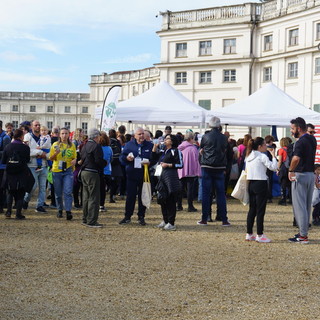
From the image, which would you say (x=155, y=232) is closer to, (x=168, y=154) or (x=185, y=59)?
(x=168, y=154)

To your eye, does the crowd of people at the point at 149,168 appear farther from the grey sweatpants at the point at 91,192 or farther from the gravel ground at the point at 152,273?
the gravel ground at the point at 152,273

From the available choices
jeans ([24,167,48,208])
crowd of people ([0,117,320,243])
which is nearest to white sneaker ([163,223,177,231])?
crowd of people ([0,117,320,243])

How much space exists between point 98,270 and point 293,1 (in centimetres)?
4182

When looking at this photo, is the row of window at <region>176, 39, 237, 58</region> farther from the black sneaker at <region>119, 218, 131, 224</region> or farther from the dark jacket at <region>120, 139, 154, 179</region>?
the black sneaker at <region>119, 218, 131, 224</region>

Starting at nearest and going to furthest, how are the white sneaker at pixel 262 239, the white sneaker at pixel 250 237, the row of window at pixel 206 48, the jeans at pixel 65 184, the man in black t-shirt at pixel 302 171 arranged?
the man in black t-shirt at pixel 302 171 → the white sneaker at pixel 262 239 → the white sneaker at pixel 250 237 → the jeans at pixel 65 184 → the row of window at pixel 206 48

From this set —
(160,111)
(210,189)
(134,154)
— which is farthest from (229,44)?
(134,154)

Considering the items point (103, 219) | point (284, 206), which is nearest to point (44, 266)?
point (103, 219)

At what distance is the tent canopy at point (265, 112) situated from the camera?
19250mm

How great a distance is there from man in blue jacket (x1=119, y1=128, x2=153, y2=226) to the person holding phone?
4.23 ft

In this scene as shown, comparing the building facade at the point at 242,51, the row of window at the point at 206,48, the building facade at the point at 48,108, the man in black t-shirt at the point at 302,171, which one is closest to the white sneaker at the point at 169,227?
the man in black t-shirt at the point at 302,171

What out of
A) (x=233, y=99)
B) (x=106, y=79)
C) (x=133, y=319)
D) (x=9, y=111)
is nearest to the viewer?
(x=133, y=319)

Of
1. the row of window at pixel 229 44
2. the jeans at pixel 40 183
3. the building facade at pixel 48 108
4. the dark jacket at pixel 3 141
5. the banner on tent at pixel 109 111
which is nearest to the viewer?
the dark jacket at pixel 3 141

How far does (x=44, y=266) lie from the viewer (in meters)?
7.93

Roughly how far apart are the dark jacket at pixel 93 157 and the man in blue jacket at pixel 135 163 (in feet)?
2.11
